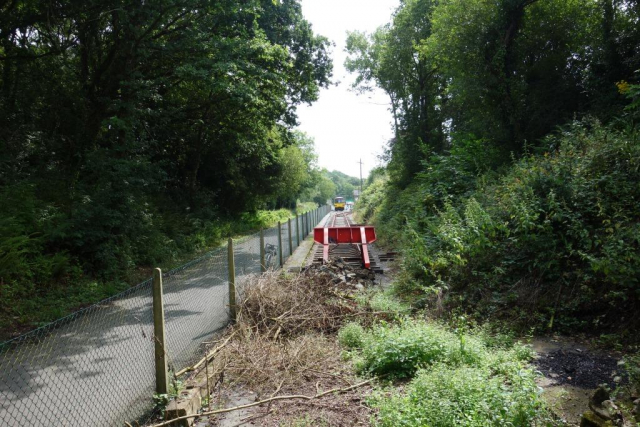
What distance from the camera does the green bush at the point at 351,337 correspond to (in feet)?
17.6

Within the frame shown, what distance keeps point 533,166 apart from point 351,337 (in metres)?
5.69

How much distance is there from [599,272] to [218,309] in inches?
225

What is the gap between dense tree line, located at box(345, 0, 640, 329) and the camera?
19.3 feet

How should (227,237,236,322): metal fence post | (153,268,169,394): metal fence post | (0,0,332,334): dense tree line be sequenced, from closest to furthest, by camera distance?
(153,268,169,394): metal fence post
(227,237,236,322): metal fence post
(0,0,332,334): dense tree line

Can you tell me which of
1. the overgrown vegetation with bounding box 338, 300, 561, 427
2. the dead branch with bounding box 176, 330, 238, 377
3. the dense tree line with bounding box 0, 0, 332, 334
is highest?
the dense tree line with bounding box 0, 0, 332, 334

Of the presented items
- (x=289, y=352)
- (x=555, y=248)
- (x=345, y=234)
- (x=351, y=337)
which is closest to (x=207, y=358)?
(x=289, y=352)

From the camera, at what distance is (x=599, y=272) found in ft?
18.4

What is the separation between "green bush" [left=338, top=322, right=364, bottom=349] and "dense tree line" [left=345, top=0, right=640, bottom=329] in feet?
6.12

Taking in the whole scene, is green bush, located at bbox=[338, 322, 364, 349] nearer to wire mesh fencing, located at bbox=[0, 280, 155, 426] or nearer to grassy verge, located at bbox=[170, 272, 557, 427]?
grassy verge, located at bbox=[170, 272, 557, 427]

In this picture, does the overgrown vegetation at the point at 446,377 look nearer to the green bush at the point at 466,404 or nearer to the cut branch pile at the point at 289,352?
the green bush at the point at 466,404

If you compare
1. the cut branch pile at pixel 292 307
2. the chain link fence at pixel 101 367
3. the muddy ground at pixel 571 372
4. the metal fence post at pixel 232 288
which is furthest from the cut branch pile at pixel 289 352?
the muddy ground at pixel 571 372

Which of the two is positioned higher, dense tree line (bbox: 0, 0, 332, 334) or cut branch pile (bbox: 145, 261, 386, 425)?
dense tree line (bbox: 0, 0, 332, 334)

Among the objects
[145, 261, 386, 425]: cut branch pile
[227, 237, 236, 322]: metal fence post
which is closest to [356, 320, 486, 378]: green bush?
[145, 261, 386, 425]: cut branch pile

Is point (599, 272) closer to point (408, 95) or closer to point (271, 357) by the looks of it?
point (271, 357)
